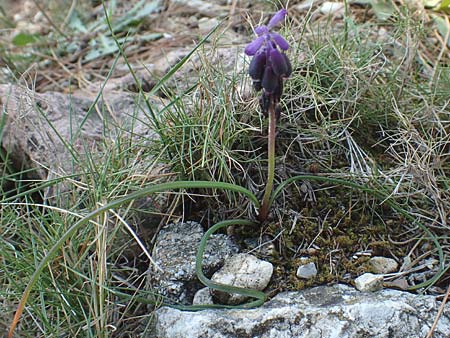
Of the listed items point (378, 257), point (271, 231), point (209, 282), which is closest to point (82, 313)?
point (209, 282)

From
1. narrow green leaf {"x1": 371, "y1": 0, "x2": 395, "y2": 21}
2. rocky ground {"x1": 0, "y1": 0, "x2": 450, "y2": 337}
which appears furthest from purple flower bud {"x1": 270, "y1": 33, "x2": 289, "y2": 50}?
narrow green leaf {"x1": 371, "y1": 0, "x2": 395, "y2": 21}

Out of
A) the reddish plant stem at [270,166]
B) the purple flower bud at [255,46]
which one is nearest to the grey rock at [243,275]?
the reddish plant stem at [270,166]

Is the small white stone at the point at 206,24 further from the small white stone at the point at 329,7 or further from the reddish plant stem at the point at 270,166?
the reddish plant stem at the point at 270,166

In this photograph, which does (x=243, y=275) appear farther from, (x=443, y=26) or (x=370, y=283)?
(x=443, y=26)

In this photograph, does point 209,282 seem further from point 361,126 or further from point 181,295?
point 361,126

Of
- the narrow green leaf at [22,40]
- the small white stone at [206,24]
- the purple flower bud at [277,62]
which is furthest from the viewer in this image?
the narrow green leaf at [22,40]
